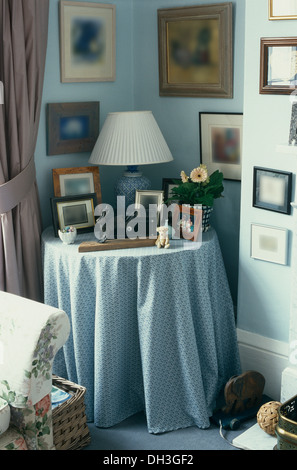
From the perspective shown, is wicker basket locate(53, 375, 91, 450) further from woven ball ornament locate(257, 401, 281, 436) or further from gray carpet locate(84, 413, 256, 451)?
woven ball ornament locate(257, 401, 281, 436)

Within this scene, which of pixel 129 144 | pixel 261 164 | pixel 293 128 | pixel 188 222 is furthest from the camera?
pixel 129 144

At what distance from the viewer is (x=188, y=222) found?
3066 millimetres

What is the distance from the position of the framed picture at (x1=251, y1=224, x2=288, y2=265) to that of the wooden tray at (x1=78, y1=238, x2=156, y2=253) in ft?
1.63

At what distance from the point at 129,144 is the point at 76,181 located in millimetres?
372

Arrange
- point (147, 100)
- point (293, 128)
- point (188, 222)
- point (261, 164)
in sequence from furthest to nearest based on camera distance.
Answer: point (147, 100) < point (188, 222) < point (261, 164) < point (293, 128)

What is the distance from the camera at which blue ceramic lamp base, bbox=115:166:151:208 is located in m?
3.30

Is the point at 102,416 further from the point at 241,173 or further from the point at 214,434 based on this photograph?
the point at 241,173

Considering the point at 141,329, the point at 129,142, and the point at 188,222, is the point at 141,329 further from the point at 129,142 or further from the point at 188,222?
the point at 129,142

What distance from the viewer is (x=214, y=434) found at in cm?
286

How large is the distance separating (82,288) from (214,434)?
0.89m

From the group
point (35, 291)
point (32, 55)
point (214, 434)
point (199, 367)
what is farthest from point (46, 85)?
point (214, 434)

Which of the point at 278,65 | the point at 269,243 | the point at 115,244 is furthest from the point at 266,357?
the point at 278,65

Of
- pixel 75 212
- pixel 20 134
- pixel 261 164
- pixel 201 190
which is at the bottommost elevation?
pixel 75 212

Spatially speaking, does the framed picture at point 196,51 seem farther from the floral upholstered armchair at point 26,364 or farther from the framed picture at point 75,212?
the floral upholstered armchair at point 26,364
